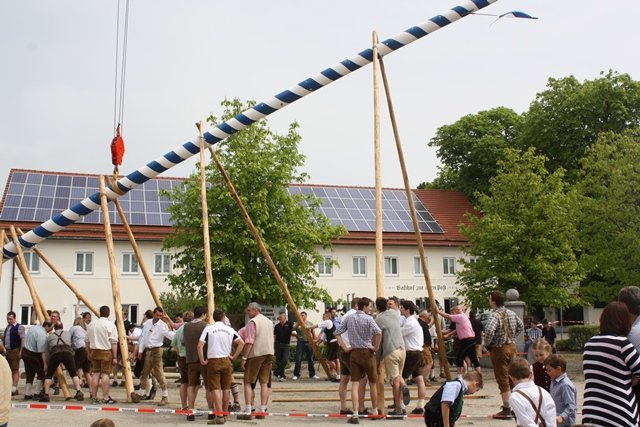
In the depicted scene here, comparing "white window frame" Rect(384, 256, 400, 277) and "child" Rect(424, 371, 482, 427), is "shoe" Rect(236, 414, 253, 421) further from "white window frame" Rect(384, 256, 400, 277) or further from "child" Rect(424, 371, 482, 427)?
"white window frame" Rect(384, 256, 400, 277)

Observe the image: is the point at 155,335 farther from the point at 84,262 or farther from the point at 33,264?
the point at 33,264

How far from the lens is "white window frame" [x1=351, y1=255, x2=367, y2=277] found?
4666 cm

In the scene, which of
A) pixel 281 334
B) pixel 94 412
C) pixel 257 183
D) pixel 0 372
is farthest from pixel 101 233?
pixel 0 372

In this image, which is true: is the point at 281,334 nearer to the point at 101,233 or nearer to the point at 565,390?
the point at 565,390

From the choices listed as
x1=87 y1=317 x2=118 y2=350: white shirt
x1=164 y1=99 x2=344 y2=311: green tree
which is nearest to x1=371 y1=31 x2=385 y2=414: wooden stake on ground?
x1=87 y1=317 x2=118 y2=350: white shirt

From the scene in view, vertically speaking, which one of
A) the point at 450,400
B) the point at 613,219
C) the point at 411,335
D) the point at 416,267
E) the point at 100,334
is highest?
the point at 613,219

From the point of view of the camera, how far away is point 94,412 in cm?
1473

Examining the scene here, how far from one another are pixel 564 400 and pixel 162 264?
3775 cm

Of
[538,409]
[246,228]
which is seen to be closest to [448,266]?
[246,228]

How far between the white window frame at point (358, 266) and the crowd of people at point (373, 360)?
2375cm

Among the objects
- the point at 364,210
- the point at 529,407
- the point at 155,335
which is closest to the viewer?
the point at 529,407

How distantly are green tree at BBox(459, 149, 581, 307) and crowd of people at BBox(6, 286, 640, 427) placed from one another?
14.7 metres

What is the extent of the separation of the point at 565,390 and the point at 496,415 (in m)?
6.10

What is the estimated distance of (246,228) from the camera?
32.0 metres
